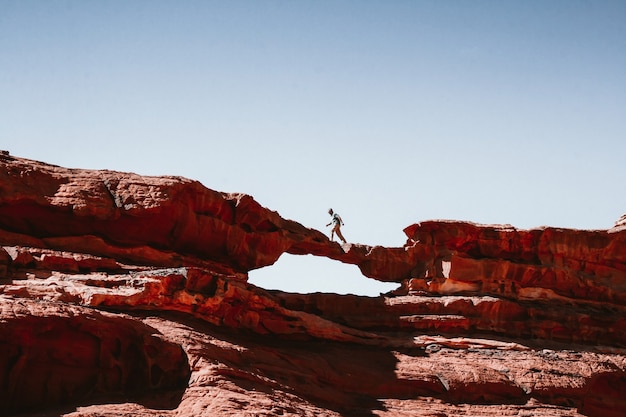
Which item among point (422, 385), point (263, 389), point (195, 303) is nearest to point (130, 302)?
point (195, 303)

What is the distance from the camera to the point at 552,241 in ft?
115

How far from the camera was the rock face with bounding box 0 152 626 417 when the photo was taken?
825 inches

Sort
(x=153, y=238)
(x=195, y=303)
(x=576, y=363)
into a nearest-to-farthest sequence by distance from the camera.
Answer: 1. (x=195, y=303)
2. (x=153, y=238)
3. (x=576, y=363)

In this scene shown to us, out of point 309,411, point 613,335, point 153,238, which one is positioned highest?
point 153,238

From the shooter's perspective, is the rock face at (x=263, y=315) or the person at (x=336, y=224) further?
the person at (x=336, y=224)

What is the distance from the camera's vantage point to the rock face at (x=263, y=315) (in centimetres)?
2095

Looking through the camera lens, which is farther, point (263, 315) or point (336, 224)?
point (336, 224)

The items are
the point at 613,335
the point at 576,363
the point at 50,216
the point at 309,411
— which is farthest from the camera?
the point at 613,335

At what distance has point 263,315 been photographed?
90.1ft

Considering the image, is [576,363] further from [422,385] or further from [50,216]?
[50,216]

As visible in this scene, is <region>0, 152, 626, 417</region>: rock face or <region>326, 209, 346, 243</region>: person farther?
<region>326, 209, 346, 243</region>: person

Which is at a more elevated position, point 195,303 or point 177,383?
point 195,303

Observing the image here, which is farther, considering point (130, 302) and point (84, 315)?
point (130, 302)

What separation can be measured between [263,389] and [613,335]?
1769 cm
